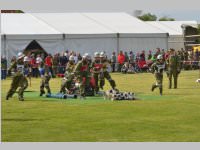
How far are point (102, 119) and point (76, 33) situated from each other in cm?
3538

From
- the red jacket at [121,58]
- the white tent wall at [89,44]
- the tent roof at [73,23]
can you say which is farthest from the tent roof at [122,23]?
the red jacket at [121,58]

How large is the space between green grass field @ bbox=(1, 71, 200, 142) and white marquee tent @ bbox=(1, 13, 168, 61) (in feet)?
76.0

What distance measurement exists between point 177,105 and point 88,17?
37.0 m

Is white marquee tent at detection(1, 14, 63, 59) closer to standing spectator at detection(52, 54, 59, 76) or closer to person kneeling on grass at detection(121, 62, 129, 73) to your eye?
standing spectator at detection(52, 54, 59, 76)

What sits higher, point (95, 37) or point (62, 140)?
point (95, 37)

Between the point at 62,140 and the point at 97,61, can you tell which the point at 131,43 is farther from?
the point at 62,140

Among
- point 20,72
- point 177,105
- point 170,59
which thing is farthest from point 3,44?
point 177,105

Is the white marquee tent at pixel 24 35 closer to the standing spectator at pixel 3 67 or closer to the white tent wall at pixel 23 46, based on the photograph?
the white tent wall at pixel 23 46

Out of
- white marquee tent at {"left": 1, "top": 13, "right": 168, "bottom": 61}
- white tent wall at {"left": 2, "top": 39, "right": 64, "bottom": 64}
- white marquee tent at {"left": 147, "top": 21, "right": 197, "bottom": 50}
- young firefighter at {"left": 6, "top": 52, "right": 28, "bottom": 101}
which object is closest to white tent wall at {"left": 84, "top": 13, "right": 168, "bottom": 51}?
white marquee tent at {"left": 1, "top": 13, "right": 168, "bottom": 61}

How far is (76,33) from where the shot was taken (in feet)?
190

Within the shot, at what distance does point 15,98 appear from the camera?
32.5 meters

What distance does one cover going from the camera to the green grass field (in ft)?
62.0

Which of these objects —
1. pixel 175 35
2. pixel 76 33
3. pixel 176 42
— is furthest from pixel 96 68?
A: pixel 175 35

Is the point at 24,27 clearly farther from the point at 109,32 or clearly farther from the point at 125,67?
the point at 125,67
